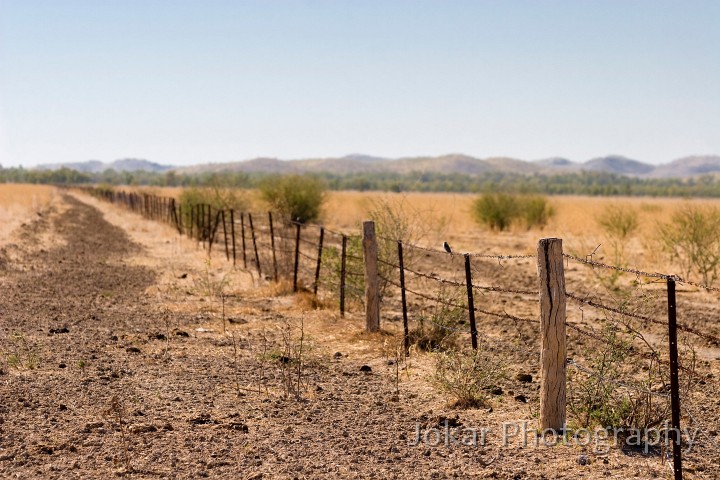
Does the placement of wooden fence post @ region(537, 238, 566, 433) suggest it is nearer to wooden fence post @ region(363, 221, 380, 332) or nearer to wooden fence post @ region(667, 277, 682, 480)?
wooden fence post @ region(667, 277, 682, 480)

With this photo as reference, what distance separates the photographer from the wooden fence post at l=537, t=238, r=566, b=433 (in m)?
6.48

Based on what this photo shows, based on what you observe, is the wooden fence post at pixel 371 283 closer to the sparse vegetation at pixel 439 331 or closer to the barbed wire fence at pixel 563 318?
the barbed wire fence at pixel 563 318

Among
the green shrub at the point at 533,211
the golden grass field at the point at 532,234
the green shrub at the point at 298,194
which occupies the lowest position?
the golden grass field at the point at 532,234

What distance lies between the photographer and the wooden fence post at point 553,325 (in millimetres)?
6480

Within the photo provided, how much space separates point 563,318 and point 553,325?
0.31 ft

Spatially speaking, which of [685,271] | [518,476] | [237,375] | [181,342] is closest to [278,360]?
[237,375]

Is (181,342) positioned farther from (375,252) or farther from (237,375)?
(375,252)

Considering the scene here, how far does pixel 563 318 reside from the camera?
6.47 m

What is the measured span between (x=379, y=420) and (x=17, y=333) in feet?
17.5

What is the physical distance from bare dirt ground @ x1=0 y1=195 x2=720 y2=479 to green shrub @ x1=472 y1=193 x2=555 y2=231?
19703mm

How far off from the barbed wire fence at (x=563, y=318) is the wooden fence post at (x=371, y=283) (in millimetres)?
58

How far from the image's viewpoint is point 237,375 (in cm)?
862

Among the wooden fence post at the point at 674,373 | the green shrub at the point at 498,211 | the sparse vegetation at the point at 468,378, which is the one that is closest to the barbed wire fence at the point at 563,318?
the wooden fence post at the point at 674,373

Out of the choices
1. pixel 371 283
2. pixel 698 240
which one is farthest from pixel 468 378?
pixel 698 240
